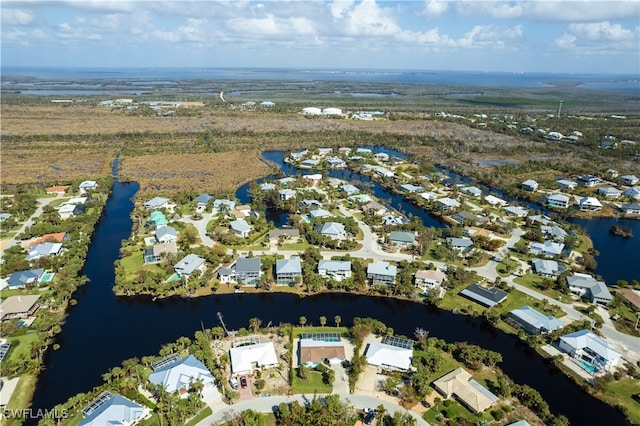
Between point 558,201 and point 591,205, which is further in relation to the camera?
point 558,201

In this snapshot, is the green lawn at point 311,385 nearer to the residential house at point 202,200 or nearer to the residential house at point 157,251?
the residential house at point 157,251

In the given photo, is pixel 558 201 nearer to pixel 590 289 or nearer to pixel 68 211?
pixel 590 289

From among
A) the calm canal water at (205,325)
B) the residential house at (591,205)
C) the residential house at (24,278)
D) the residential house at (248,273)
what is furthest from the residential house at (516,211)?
the residential house at (24,278)

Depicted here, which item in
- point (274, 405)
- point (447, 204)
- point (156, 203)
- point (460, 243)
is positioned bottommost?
point (274, 405)

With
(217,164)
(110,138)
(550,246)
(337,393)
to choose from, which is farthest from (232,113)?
(337,393)

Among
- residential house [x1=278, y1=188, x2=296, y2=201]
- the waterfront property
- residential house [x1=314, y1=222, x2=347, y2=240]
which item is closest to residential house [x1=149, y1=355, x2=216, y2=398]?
the waterfront property

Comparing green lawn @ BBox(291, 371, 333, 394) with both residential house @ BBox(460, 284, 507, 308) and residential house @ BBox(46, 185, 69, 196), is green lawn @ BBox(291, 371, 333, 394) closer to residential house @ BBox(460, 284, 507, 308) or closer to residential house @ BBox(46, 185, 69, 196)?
residential house @ BBox(460, 284, 507, 308)

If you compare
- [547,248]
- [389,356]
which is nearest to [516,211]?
[547,248]
